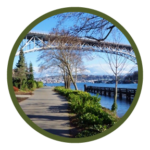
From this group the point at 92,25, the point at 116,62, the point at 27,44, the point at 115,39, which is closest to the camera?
the point at 92,25

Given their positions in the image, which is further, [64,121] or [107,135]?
[64,121]

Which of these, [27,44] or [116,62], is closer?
→ [116,62]

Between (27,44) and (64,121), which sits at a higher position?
(27,44)

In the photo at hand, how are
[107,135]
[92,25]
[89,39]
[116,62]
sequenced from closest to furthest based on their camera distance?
1. [107,135]
2. [92,25]
3. [89,39]
4. [116,62]

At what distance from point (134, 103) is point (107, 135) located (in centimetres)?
84

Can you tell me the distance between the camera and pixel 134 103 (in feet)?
11.6

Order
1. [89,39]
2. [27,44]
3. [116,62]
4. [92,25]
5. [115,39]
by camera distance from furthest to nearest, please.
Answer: [27,44]
[116,62]
[115,39]
[89,39]
[92,25]

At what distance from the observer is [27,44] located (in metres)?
6.99
